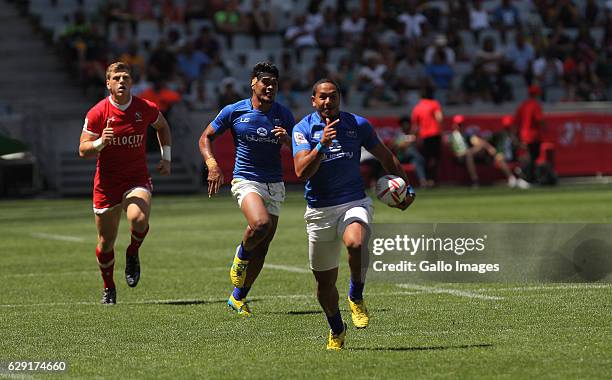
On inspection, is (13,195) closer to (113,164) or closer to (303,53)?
(303,53)

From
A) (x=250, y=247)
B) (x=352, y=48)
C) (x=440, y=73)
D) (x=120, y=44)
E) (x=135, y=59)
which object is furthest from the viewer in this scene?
(x=352, y=48)

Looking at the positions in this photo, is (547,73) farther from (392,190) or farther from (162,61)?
(392,190)

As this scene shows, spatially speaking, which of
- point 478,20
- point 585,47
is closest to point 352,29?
point 478,20

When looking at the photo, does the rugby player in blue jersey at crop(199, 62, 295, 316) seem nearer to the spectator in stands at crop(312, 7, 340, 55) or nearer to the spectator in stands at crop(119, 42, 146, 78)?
the spectator in stands at crop(119, 42, 146, 78)

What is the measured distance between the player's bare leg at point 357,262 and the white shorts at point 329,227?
0.27 feet

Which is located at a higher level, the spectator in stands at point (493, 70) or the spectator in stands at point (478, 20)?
the spectator in stands at point (478, 20)

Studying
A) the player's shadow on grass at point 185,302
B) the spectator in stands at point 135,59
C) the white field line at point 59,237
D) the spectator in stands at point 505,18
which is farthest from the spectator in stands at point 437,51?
the player's shadow on grass at point 185,302

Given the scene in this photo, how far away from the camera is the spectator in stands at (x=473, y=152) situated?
105ft

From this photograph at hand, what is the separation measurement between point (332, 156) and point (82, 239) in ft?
36.1

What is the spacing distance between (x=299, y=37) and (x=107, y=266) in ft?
74.6

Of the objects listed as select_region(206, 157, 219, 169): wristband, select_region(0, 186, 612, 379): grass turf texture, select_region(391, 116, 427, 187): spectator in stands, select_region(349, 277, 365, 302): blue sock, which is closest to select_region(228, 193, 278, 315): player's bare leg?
select_region(0, 186, 612, 379): grass turf texture

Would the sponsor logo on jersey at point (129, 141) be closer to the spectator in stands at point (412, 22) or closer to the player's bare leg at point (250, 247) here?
the player's bare leg at point (250, 247)

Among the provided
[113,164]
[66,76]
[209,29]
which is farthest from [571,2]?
[113,164]

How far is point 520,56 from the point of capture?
3653 centimetres
